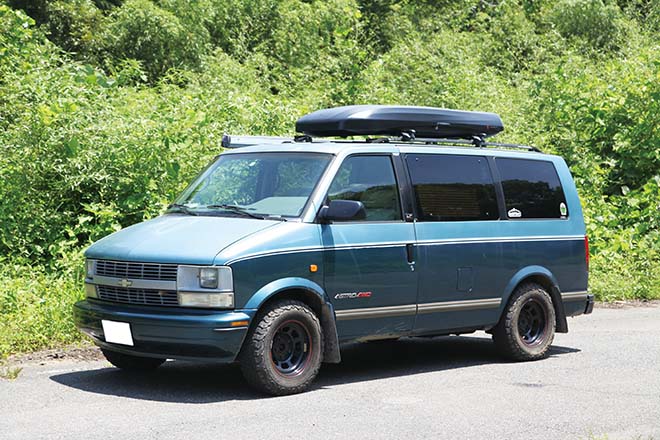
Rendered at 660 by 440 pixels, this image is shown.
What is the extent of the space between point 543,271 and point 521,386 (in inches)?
74.4

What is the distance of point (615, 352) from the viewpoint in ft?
34.7

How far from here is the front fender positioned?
7863mm

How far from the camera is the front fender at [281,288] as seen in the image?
7863mm

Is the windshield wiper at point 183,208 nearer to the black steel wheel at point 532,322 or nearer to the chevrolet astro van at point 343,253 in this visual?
the chevrolet astro van at point 343,253

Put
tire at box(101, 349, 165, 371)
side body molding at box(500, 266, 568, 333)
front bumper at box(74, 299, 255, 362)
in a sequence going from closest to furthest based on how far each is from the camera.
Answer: front bumper at box(74, 299, 255, 362) < tire at box(101, 349, 165, 371) < side body molding at box(500, 266, 568, 333)

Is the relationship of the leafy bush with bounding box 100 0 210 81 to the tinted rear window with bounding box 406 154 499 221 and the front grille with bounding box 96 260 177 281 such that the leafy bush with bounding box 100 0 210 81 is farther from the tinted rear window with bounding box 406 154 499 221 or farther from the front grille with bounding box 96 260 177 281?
the front grille with bounding box 96 260 177 281

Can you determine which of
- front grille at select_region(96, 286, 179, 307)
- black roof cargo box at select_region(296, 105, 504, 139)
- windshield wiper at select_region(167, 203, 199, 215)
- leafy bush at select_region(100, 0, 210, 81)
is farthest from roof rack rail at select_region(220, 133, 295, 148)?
leafy bush at select_region(100, 0, 210, 81)

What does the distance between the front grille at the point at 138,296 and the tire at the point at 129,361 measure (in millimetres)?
659

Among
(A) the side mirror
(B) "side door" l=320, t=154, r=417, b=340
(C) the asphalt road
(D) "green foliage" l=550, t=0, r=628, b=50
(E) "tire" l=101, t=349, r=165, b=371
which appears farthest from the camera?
(D) "green foliage" l=550, t=0, r=628, b=50

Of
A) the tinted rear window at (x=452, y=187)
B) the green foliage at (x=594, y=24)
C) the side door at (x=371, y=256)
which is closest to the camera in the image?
the side door at (x=371, y=256)

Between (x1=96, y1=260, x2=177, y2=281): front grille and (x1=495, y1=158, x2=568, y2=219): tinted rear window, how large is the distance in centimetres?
386

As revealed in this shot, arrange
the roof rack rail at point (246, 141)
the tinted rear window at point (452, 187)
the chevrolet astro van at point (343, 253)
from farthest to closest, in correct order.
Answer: the roof rack rail at point (246, 141) < the tinted rear window at point (452, 187) < the chevrolet astro van at point (343, 253)

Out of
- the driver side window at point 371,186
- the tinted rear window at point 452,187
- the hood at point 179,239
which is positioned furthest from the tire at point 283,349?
the tinted rear window at point 452,187

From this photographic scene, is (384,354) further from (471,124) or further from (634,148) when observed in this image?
(634,148)
